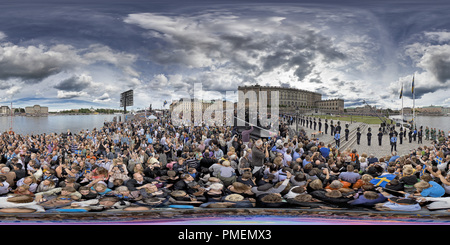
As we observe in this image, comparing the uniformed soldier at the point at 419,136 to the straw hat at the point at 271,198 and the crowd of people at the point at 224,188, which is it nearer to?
the crowd of people at the point at 224,188

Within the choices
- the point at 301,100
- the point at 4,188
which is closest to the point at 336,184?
the point at 4,188

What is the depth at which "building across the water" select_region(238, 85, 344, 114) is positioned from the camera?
10059mm

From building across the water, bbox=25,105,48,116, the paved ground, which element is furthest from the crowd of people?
the paved ground

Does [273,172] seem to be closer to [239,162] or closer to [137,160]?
[239,162]

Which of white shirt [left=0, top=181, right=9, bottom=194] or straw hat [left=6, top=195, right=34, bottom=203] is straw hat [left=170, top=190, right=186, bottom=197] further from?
white shirt [left=0, top=181, right=9, bottom=194]

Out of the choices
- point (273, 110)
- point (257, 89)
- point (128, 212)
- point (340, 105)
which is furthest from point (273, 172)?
point (273, 110)

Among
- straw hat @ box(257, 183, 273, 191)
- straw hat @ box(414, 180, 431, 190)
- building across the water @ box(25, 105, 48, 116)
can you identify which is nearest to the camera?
straw hat @ box(414, 180, 431, 190)

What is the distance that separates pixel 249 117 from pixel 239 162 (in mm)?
7091

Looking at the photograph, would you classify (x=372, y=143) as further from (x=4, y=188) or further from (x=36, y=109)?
(x=36, y=109)

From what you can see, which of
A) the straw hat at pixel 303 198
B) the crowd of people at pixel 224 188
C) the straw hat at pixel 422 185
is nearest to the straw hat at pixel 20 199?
the crowd of people at pixel 224 188

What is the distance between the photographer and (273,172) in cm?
521

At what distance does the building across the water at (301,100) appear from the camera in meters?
10.1

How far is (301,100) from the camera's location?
12172mm

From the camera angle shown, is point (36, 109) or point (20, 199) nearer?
point (20, 199)
